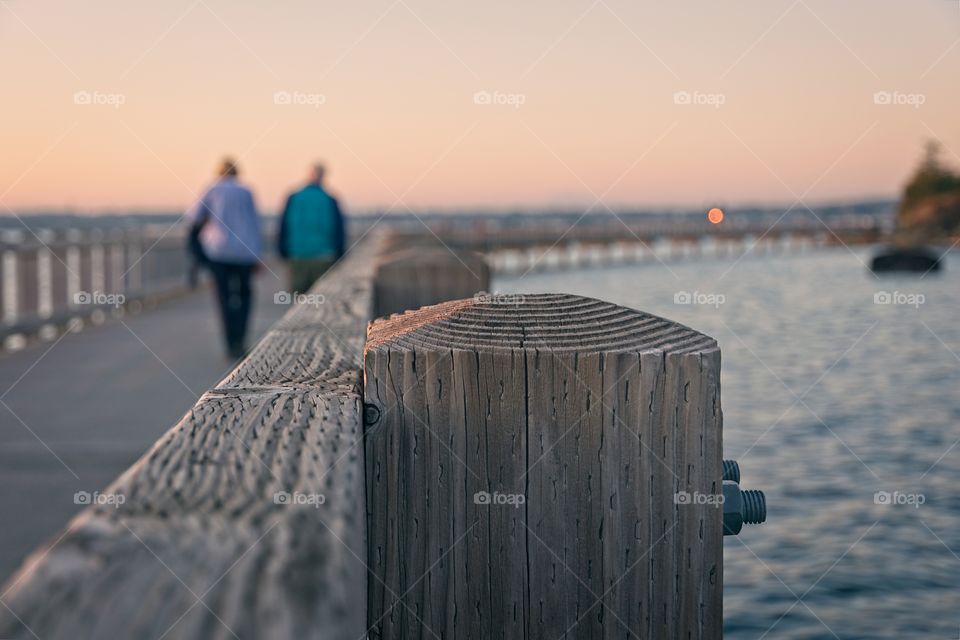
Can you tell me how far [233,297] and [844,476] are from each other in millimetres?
6402

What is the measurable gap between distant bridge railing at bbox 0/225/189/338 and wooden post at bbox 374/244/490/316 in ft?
27.5

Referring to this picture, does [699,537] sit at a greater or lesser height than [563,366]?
lesser

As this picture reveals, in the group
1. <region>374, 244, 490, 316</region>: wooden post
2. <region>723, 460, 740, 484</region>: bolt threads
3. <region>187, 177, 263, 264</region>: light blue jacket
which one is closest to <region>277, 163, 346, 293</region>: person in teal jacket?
<region>187, 177, 263, 264</region>: light blue jacket

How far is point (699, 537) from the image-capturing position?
196 centimetres

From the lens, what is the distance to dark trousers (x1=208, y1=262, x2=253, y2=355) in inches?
424

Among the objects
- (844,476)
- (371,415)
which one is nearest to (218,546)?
(371,415)

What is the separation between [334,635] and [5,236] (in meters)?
12.7

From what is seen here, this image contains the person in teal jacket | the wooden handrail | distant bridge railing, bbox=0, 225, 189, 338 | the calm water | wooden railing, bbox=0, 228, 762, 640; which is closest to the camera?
the wooden handrail

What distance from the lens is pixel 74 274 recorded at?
15312mm

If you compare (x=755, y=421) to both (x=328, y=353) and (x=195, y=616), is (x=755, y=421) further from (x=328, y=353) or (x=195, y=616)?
(x=195, y=616)

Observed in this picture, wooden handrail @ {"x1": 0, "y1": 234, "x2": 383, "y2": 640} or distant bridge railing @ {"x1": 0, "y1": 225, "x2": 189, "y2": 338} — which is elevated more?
distant bridge railing @ {"x1": 0, "y1": 225, "x2": 189, "y2": 338}

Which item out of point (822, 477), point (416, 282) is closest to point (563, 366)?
point (416, 282)

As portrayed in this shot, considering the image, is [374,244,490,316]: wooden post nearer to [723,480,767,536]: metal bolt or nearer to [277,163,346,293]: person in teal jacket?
[723,480,767,536]: metal bolt

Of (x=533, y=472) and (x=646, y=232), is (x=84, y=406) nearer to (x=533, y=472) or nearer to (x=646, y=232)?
(x=533, y=472)
